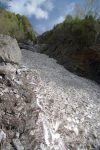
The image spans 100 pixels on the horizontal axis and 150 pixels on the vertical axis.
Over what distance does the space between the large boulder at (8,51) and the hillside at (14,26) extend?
9384mm

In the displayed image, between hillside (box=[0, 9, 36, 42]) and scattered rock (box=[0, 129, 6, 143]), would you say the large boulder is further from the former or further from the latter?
hillside (box=[0, 9, 36, 42])

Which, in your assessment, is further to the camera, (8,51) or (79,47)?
(79,47)

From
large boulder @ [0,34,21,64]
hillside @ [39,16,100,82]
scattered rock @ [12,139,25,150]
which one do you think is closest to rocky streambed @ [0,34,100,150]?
scattered rock @ [12,139,25,150]

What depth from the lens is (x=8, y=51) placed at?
34.2 ft

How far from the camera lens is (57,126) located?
27.5 feet

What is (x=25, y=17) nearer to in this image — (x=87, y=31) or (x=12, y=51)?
(x=87, y=31)

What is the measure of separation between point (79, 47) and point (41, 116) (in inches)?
434

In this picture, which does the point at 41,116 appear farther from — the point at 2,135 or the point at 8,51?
the point at 8,51

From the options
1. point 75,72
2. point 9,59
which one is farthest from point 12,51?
point 75,72

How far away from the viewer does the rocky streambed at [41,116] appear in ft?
24.6

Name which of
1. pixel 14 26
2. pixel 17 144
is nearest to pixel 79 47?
pixel 14 26

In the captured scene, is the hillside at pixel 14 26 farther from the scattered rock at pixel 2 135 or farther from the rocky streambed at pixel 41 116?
the scattered rock at pixel 2 135

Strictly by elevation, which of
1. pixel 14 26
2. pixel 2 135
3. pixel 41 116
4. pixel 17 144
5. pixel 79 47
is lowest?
pixel 17 144

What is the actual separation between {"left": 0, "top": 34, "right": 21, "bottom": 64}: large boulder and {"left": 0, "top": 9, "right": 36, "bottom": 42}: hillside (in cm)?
938
